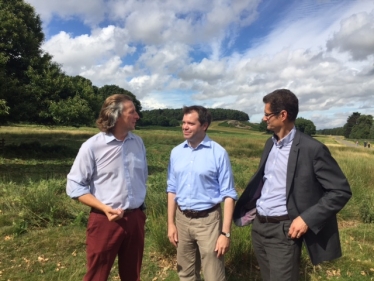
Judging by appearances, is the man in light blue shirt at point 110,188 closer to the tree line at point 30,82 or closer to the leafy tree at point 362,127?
the tree line at point 30,82

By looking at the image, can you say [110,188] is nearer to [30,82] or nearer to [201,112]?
[201,112]

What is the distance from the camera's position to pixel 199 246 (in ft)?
9.87

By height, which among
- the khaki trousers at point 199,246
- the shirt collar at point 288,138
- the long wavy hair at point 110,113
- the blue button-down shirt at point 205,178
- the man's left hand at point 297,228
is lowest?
the khaki trousers at point 199,246

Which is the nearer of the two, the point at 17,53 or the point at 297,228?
the point at 297,228

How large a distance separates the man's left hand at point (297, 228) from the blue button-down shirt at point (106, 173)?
51.2 inches

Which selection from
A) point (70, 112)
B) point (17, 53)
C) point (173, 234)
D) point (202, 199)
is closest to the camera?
point (202, 199)

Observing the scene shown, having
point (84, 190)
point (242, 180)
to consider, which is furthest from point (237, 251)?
point (242, 180)

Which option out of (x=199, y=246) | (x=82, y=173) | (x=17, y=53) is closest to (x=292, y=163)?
(x=199, y=246)

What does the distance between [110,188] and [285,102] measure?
1618 millimetres

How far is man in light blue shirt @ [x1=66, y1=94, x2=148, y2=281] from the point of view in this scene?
2.61 meters

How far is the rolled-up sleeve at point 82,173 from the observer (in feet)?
8.48

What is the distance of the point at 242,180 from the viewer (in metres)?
9.89

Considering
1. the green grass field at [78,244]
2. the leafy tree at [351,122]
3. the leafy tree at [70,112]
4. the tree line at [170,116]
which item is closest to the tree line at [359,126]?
the leafy tree at [351,122]

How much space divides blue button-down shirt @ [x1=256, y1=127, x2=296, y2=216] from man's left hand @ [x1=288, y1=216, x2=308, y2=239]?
15 cm
